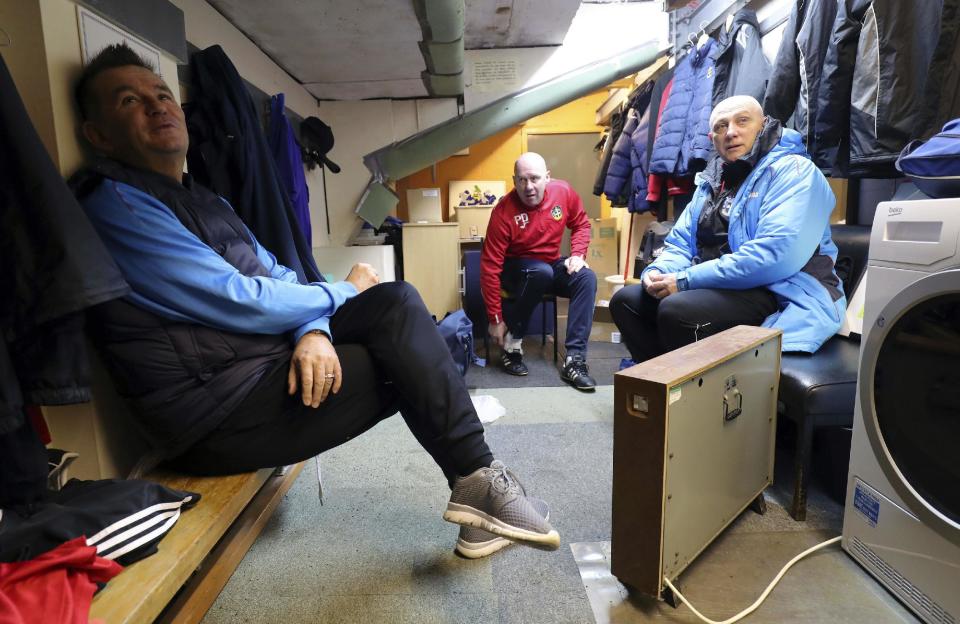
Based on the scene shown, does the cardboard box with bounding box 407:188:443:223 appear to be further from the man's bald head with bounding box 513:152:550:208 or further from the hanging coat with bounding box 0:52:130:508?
the hanging coat with bounding box 0:52:130:508

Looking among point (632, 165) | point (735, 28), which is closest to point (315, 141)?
point (632, 165)

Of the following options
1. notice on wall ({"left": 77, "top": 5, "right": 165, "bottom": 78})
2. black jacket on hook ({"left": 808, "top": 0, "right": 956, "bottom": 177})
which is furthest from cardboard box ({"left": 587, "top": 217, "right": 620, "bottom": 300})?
notice on wall ({"left": 77, "top": 5, "right": 165, "bottom": 78})

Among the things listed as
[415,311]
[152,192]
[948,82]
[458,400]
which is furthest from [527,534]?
[948,82]

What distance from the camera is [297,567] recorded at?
1.22 meters

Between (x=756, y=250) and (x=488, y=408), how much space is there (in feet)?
3.87

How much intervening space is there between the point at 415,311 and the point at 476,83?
2578 mm

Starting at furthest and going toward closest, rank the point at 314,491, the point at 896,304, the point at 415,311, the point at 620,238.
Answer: the point at 620,238
the point at 314,491
the point at 415,311
the point at 896,304

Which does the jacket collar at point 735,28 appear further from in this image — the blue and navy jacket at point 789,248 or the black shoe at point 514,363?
the black shoe at point 514,363

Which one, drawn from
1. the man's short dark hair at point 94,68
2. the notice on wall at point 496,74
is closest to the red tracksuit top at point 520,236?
the notice on wall at point 496,74

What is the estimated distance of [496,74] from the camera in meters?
3.21

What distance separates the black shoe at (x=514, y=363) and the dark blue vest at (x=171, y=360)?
177 cm

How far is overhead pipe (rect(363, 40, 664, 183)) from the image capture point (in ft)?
10.4

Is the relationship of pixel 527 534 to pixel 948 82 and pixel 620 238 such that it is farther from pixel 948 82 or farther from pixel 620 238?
pixel 620 238

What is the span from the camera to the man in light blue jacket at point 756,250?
5.04 ft
